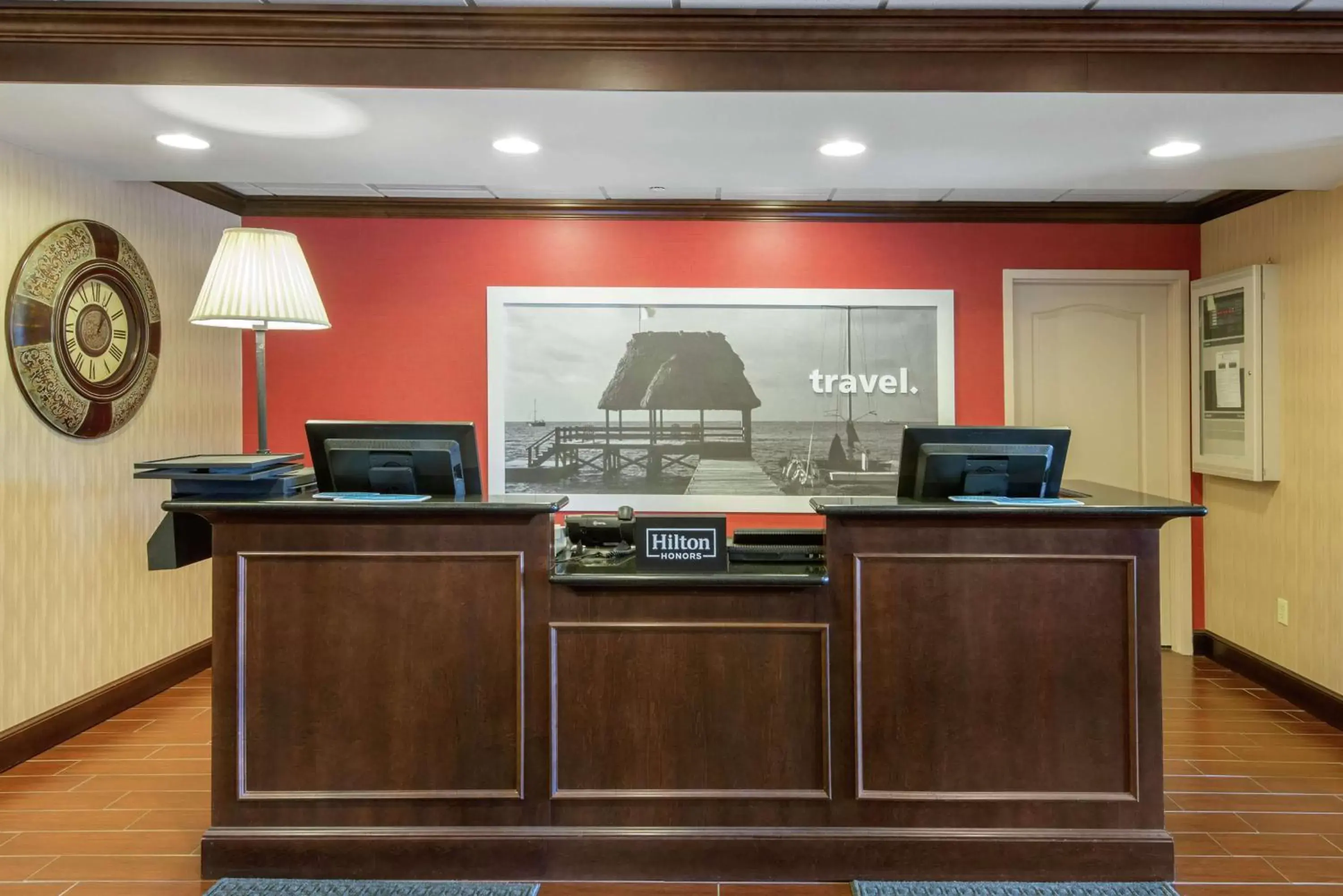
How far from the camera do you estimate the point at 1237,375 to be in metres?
4.44

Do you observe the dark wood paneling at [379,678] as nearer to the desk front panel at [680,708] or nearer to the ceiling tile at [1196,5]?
the desk front panel at [680,708]

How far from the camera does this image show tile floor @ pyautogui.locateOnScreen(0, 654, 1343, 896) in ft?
8.13

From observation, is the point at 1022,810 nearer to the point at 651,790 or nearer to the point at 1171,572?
the point at 651,790

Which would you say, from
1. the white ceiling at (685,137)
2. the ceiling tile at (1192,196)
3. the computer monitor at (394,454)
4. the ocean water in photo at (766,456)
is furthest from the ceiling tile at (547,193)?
the ceiling tile at (1192,196)

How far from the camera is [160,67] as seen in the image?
2.72 meters

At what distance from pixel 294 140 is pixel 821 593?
2636 millimetres

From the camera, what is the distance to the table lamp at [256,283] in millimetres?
2873

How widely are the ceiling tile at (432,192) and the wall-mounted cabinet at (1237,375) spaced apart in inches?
155

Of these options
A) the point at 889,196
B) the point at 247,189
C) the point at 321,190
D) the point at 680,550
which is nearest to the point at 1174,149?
the point at 889,196

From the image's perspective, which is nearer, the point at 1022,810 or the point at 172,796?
the point at 1022,810

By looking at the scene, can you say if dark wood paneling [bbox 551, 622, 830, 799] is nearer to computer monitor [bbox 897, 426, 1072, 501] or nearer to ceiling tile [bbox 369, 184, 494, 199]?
computer monitor [bbox 897, 426, 1072, 501]

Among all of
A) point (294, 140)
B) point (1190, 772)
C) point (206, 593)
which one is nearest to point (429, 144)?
point (294, 140)

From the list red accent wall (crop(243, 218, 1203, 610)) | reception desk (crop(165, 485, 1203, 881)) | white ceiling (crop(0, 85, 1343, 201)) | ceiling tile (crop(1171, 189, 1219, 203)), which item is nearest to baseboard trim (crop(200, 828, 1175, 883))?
reception desk (crop(165, 485, 1203, 881))

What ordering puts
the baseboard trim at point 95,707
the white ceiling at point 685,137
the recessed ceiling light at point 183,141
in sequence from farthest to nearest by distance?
the baseboard trim at point 95,707, the recessed ceiling light at point 183,141, the white ceiling at point 685,137
